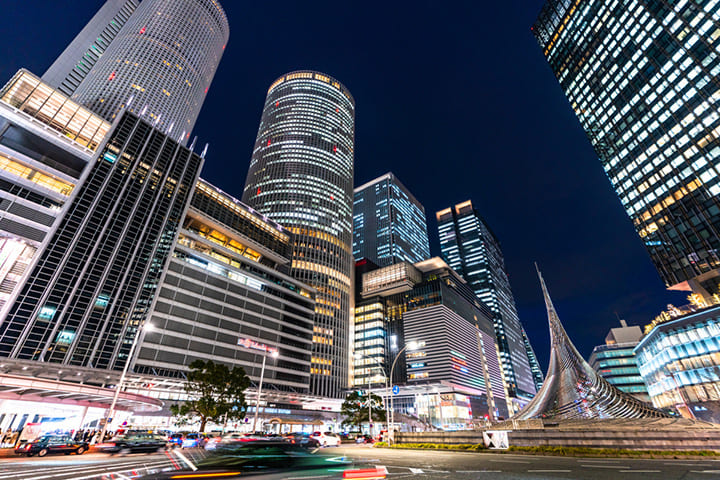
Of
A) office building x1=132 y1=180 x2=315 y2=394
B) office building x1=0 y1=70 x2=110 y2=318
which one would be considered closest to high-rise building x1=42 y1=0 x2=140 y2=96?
office building x1=0 y1=70 x2=110 y2=318

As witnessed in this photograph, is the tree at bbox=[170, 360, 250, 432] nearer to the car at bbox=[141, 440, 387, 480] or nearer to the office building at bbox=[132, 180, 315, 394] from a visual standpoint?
the office building at bbox=[132, 180, 315, 394]

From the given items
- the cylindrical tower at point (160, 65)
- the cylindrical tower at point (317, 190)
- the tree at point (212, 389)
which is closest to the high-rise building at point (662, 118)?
the tree at point (212, 389)

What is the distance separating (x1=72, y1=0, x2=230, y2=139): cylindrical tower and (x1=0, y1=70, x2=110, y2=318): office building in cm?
2936

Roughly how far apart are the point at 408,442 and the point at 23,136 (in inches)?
3335

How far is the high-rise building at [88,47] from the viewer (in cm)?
11756

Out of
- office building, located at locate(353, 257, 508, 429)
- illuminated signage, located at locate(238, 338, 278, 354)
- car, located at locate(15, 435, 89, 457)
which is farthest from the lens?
office building, located at locate(353, 257, 508, 429)

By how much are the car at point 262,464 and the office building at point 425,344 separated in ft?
329

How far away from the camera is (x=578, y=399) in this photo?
113 ft

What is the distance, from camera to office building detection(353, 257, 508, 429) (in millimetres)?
107812

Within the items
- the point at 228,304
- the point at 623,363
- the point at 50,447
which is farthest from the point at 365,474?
the point at 623,363

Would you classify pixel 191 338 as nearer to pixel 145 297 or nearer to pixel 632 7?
pixel 145 297

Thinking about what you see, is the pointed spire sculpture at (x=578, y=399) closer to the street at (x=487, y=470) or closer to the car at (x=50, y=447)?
the street at (x=487, y=470)

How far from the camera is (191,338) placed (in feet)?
214

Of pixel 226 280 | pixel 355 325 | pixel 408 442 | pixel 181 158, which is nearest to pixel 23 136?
pixel 181 158
